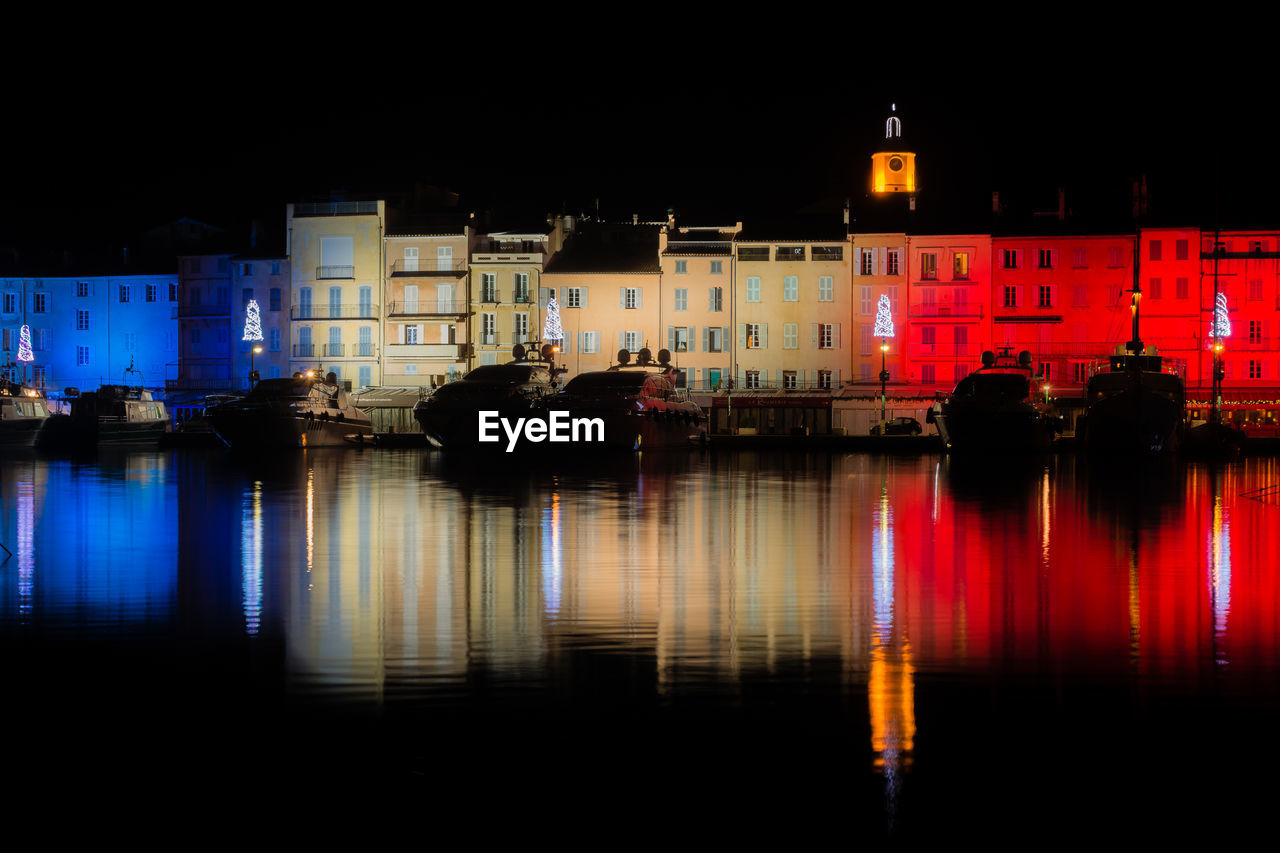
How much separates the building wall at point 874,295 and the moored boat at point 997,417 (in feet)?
108

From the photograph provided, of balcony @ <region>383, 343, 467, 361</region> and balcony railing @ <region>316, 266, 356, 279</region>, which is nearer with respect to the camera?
balcony @ <region>383, 343, 467, 361</region>

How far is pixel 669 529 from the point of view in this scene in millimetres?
18594

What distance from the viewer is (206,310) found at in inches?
3310

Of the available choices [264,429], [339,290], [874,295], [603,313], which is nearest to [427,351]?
[339,290]

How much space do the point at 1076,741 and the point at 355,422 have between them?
1769 inches

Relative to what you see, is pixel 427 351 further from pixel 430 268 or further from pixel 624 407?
pixel 624 407

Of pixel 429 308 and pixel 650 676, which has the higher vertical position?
pixel 429 308

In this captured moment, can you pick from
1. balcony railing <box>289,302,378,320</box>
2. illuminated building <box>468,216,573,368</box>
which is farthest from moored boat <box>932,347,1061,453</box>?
balcony railing <box>289,302,378,320</box>

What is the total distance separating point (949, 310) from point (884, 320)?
6.26 m

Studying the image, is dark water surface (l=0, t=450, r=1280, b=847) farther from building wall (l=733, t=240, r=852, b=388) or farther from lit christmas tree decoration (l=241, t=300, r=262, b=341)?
building wall (l=733, t=240, r=852, b=388)

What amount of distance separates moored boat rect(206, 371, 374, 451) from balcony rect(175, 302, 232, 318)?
37.2m

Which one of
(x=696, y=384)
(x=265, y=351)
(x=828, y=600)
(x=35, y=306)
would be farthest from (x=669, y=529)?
(x=35, y=306)

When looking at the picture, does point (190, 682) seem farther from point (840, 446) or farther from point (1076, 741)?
point (840, 446)

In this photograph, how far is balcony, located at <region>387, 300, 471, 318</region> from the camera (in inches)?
3159
